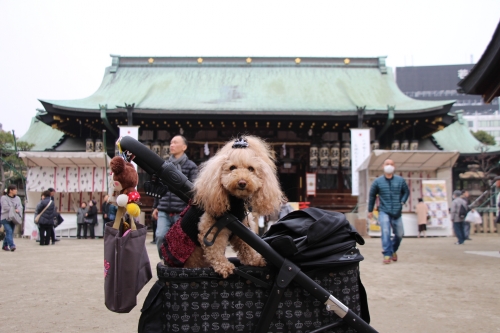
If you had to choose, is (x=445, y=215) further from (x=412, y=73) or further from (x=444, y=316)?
(x=412, y=73)

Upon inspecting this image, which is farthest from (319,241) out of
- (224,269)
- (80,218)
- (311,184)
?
(311,184)

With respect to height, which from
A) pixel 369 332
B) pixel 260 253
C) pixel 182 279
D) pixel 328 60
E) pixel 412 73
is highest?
pixel 412 73

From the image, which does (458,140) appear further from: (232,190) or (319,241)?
(232,190)

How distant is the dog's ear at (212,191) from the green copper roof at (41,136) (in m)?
18.4

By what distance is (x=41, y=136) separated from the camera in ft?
65.4

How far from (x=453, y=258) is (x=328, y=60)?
1474 centimetres

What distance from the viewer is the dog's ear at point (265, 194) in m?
2.17

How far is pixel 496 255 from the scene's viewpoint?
773 cm

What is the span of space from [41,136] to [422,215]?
1744cm

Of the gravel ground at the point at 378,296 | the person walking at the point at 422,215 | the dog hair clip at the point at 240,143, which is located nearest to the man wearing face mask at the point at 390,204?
the gravel ground at the point at 378,296

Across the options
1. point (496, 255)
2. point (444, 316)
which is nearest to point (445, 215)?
point (496, 255)

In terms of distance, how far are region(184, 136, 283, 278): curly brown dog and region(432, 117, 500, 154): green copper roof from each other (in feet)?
61.2

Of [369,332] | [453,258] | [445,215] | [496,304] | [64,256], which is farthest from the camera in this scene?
[445,215]

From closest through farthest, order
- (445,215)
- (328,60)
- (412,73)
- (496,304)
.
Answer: (496,304) → (445,215) → (328,60) → (412,73)
